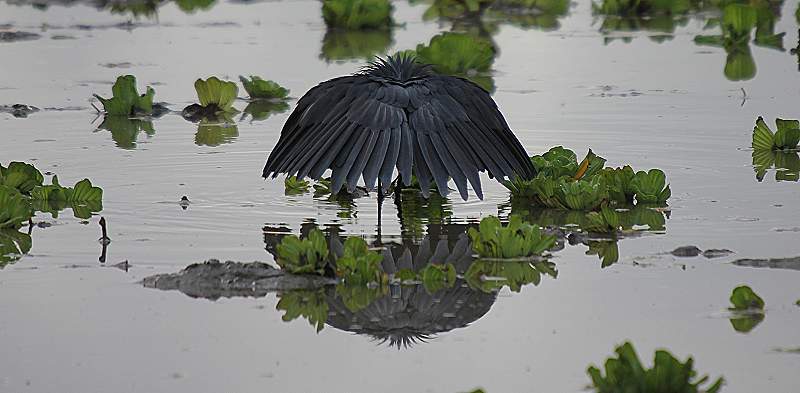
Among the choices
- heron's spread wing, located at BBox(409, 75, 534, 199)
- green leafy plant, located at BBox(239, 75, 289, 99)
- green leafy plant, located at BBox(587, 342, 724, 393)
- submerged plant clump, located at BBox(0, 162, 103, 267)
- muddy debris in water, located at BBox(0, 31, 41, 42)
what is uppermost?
Result: muddy debris in water, located at BBox(0, 31, 41, 42)

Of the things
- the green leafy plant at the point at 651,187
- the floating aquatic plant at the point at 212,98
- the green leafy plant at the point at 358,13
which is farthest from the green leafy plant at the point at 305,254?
the green leafy plant at the point at 358,13

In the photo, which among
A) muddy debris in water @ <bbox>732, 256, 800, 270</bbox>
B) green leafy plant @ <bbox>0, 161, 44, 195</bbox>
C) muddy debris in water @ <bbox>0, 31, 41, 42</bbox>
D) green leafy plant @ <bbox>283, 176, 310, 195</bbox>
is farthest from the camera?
muddy debris in water @ <bbox>0, 31, 41, 42</bbox>

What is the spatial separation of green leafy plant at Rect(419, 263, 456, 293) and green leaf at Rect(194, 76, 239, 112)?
4.85 meters

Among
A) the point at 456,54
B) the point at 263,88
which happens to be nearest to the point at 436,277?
the point at 263,88

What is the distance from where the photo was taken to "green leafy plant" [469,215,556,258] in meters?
6.23

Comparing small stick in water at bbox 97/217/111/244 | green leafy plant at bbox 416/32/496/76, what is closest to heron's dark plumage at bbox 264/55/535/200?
small stick in water at bbox 97/217/111/244

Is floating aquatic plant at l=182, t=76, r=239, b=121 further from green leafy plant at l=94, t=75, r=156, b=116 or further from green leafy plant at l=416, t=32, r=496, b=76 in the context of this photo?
green leafy plant at l=416, t=32, r=496, b=76

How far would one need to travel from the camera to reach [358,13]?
15516 millimetres

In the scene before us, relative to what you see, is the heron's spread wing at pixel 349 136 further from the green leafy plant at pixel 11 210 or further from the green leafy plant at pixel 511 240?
the green leafy plant at pixel 11 210

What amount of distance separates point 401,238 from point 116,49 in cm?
833

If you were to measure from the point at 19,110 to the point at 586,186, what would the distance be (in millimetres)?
5084

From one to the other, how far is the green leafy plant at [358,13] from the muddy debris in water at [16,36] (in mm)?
3064

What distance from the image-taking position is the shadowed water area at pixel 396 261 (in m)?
4.98

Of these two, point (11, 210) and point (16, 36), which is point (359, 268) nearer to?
point (11, 210)
